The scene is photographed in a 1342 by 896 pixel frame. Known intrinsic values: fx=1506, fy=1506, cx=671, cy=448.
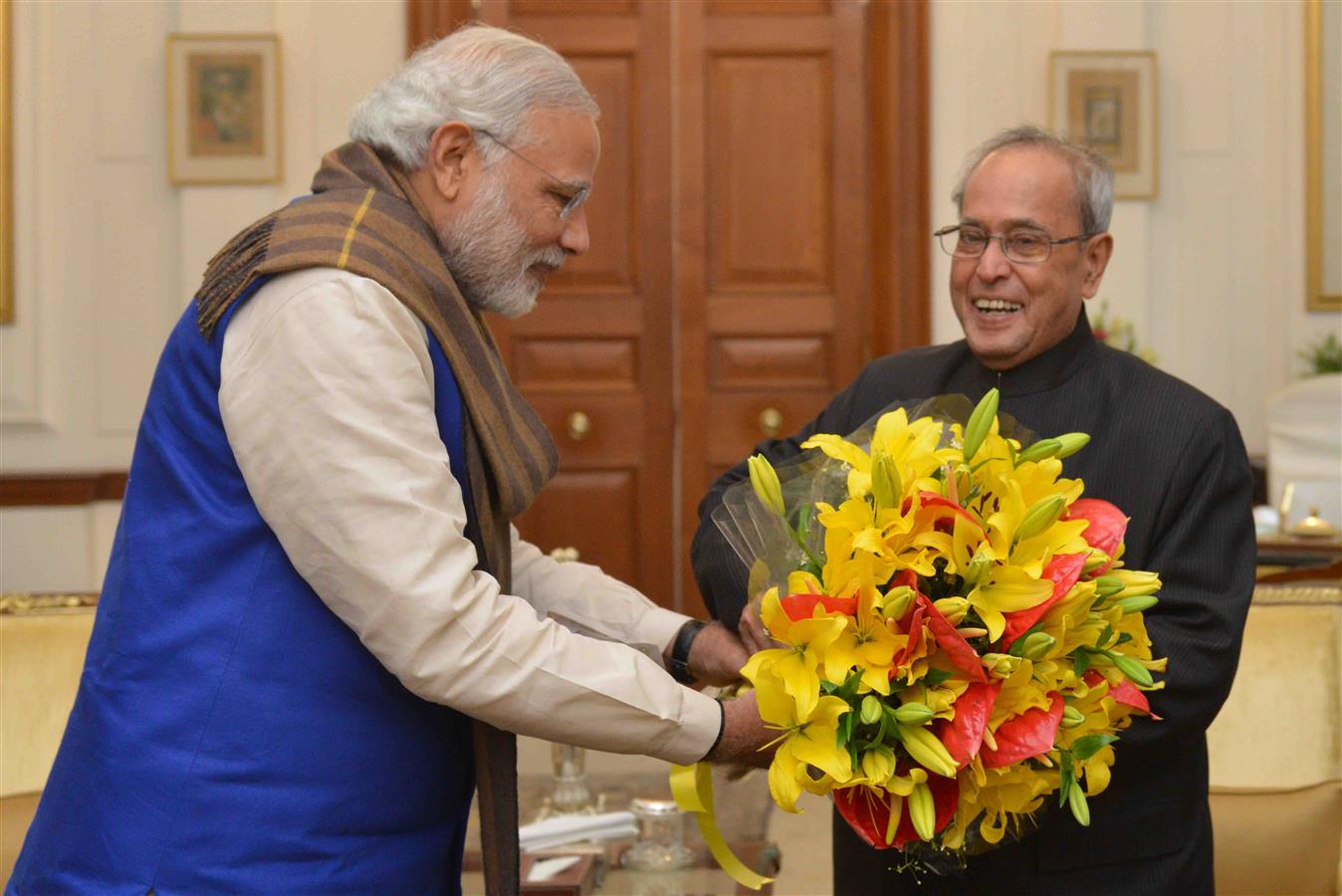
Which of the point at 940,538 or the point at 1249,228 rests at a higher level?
the point at 1249,228

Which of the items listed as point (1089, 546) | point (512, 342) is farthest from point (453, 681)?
point (512, 342)

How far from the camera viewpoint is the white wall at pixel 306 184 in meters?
5.35

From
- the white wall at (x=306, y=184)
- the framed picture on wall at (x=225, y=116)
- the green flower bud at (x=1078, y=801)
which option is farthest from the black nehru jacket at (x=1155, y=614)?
the framed picture on wall at (x=225, y=116)

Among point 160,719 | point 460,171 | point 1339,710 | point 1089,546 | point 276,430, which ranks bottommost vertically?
point 1339,710

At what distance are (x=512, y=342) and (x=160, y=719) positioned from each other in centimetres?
391

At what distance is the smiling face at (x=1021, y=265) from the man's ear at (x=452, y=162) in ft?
2.30

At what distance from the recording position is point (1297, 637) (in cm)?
283

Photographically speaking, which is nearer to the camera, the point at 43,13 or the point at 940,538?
the point at 940,538

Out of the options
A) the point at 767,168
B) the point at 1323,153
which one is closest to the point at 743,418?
the point at 767,168

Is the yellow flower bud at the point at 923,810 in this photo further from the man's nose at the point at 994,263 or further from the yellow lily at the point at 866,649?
the man's nose at the point at 994,263

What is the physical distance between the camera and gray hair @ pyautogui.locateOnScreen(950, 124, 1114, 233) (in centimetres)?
211

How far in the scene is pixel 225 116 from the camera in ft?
17.5

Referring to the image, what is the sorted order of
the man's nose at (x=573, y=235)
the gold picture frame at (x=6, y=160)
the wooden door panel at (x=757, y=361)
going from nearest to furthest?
1. the man's nose at (x=573, y=235)
2. the gold picture frame at (x=6, y=160)
3. the wooden door panel at (x=757, y=361)

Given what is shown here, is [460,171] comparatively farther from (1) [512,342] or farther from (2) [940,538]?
(1) [512,342]
